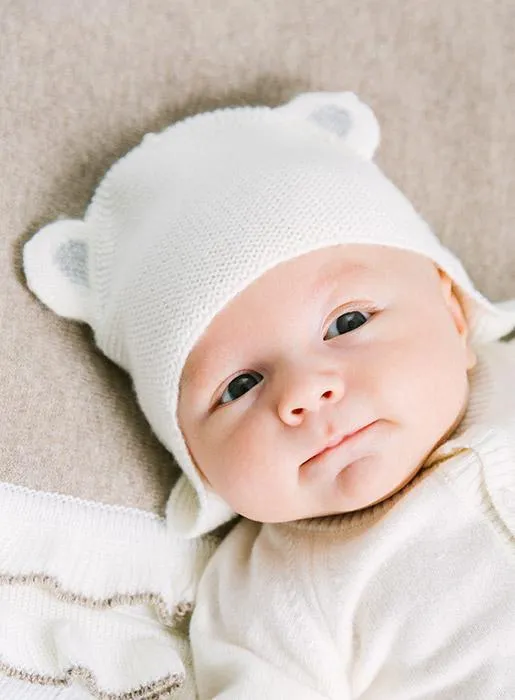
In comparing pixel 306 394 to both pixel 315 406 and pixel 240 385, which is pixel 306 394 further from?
pixel 240 385

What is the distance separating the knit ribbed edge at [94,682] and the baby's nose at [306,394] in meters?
0.36

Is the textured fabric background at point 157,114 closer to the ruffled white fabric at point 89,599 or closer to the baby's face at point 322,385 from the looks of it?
the ruffled white fabric at point 89,599

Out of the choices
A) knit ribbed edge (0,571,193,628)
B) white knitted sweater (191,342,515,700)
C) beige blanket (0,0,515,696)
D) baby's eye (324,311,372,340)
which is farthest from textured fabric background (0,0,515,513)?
baby's eye (324,311,372,340)

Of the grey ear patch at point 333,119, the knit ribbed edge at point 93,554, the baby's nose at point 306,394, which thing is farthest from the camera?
the grey ear patch at point 333,119

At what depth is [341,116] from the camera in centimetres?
137

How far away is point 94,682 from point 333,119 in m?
0.81

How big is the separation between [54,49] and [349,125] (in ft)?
1.39

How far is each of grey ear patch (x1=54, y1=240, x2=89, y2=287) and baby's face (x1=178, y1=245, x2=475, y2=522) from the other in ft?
0.75

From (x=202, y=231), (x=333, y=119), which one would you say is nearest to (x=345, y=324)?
(x=202, y=231)

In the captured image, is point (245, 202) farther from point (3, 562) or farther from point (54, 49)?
point (3, 562)

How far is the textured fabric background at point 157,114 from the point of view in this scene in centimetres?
128

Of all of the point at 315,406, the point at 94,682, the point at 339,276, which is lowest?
the point at 94,682

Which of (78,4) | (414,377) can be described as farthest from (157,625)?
(78,4)

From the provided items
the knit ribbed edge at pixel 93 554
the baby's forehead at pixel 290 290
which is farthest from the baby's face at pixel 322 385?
the knit ribbed edge at pixel 93 554
